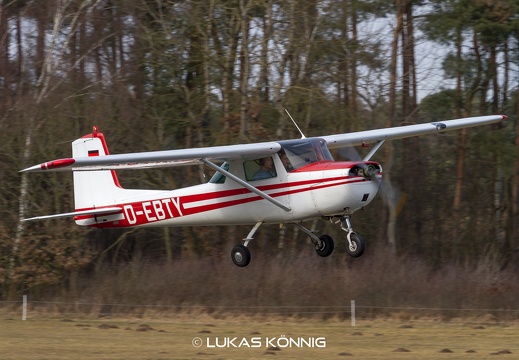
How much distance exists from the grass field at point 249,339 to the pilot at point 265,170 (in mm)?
3461

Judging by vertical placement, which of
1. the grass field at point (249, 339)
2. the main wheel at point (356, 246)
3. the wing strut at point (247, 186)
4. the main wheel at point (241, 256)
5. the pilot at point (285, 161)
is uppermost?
the pilot at point (285, 161)

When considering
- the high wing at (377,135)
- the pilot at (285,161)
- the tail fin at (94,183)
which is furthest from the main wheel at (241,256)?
the tail fin at (94,183)

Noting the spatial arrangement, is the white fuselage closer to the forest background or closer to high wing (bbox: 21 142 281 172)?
high wing (bbox: 21 142 281 172)

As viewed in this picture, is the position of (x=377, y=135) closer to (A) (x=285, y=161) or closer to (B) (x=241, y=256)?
(A) (x=285, y=161)

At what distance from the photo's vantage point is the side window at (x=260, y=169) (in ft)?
49.2

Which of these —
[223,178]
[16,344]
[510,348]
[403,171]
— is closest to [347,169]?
[223,178]

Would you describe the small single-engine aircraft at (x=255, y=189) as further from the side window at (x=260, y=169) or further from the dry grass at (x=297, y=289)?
the dry grass at (x=297, y=289)

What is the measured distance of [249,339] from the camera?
19656 millimetres

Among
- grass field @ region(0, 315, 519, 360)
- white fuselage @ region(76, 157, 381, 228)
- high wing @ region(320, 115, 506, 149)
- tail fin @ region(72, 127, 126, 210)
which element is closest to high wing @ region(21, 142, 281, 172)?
white fuselage @ region(76, 157, 381, 228)

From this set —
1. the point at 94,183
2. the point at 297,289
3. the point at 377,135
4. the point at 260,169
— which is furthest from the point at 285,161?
the point at 297,289

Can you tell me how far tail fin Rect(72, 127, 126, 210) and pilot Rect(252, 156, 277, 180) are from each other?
11.4ft

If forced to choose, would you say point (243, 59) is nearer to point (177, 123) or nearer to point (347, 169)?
point (177, 123)

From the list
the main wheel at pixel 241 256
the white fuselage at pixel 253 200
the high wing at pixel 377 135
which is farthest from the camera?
the high wing at pixel 377 135

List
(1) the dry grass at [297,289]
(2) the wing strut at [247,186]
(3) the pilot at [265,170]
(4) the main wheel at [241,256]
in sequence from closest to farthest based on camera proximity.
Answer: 1. (2) the wing strut at [247,186]
2. (3) the pilot at [265,170]
3. (4) the main wheel at [241,256]
4. (1) the dry grass at [297,289]
